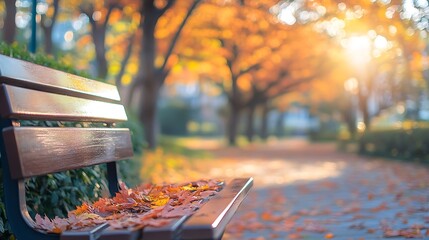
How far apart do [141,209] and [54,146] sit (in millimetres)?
496

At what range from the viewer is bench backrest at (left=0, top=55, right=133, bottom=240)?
242 cm

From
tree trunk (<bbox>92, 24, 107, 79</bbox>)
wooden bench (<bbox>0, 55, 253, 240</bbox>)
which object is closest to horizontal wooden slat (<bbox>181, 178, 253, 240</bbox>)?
wooden bench (<bbox>0, 55, 253, 240</bbox>)

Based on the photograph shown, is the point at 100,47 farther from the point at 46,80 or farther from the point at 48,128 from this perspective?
the point at 48,128

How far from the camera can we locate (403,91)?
31750mm

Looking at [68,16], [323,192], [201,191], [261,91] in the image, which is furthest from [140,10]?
[261,91]

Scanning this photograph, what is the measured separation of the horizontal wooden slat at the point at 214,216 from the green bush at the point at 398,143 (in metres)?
12.6

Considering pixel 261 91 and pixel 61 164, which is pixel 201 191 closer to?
pixel 61 164

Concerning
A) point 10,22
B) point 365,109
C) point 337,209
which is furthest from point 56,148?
point 365,109

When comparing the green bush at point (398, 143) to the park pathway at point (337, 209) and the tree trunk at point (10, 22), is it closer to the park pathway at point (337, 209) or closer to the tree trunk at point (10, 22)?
the park pathway at point (337, 209)

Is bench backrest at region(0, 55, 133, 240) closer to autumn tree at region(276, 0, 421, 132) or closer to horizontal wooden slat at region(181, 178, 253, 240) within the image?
horizontal wooden slat at region(181, 178, 253, 240)

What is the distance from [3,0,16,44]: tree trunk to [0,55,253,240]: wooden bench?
27.9ft

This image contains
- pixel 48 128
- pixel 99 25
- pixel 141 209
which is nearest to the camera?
pixel 48 128

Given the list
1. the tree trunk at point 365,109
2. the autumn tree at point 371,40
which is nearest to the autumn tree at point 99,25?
the autumn tree at point 371,40

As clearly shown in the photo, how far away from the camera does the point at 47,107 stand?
9.34ft
